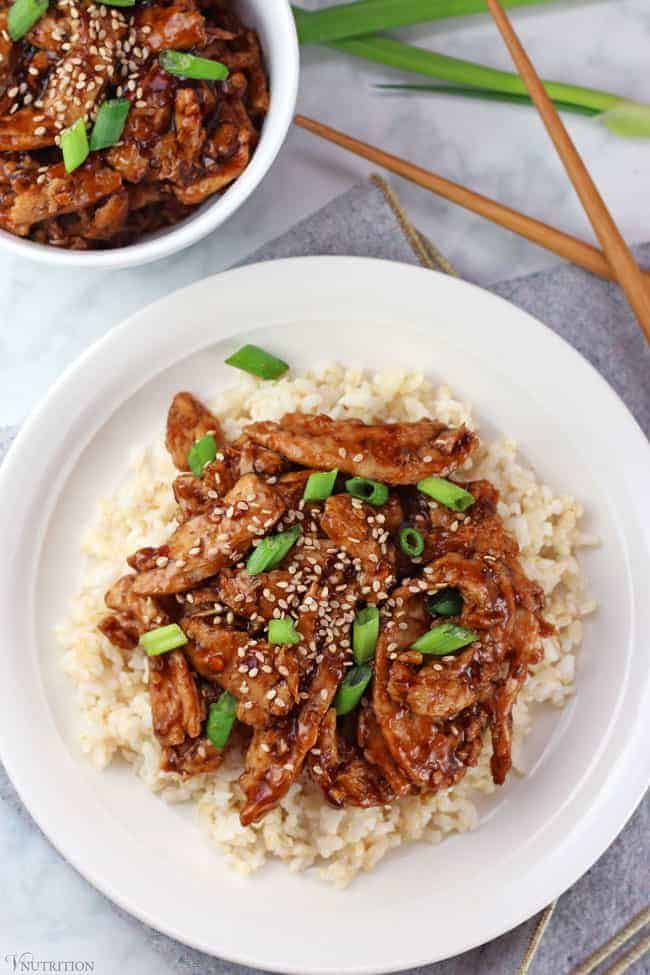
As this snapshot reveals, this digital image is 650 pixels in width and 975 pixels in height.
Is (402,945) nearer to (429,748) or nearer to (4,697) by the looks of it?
(429,748)

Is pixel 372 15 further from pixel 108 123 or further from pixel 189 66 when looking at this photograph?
pixel 108 123

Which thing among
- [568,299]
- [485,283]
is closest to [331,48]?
[485,283]

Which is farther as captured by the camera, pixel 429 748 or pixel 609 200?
pixel 609 200

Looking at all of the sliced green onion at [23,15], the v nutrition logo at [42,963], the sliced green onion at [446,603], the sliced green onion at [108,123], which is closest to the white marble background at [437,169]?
the sliced green onion at [108,123]

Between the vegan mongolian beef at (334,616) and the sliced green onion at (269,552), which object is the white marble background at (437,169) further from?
the sliced green onion at (269,552)

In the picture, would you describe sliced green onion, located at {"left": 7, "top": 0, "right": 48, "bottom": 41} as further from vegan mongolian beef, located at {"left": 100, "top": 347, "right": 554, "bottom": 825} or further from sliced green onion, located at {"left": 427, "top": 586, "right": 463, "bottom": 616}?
sliced green onion, located at {"left": 427, "top": 586, "right": 463, "bottom": 616}

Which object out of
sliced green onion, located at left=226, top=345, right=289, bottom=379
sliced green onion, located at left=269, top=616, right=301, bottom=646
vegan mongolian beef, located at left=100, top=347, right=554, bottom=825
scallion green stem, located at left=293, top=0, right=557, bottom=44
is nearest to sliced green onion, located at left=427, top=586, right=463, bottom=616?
vegan mongolian beef, located at left=100, top=347, right=554, bottom=825
